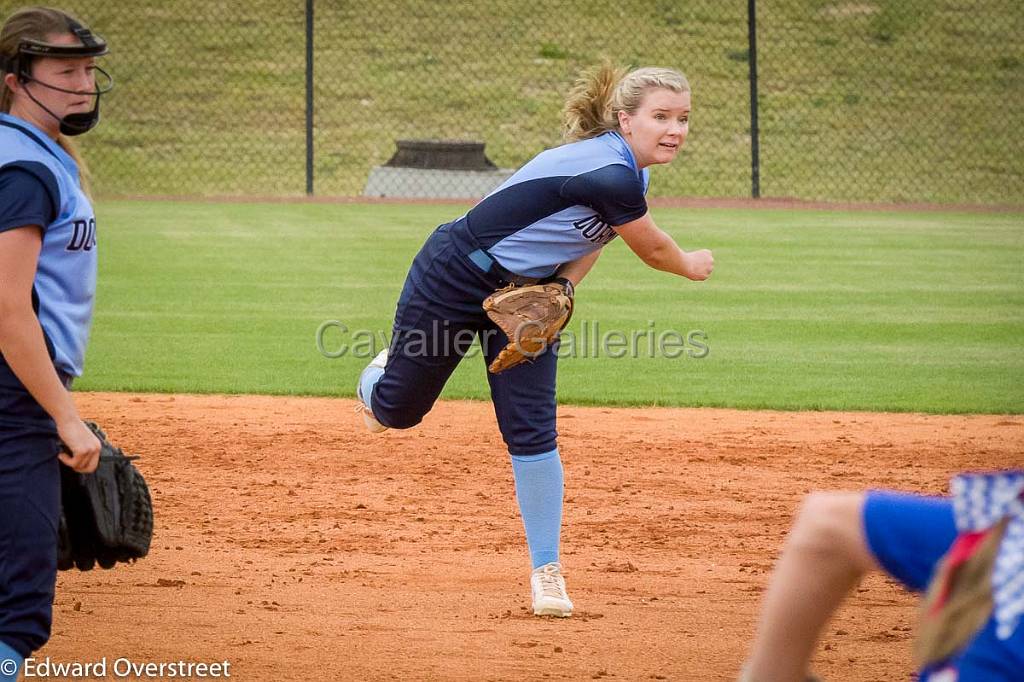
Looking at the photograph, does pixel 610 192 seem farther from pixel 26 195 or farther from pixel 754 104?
pixel 754 104

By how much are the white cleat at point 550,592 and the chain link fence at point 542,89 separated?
16.9 metres

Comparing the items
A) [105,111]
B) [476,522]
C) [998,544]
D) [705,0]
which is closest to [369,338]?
[476,522]

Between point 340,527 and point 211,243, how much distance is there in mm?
9400

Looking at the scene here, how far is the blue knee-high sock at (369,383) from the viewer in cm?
440

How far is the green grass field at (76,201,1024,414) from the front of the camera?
27.5ft

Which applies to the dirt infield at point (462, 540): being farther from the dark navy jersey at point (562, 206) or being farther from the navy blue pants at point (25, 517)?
the dark navy jersey at point (562, 206)

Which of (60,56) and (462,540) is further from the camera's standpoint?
(462,540)

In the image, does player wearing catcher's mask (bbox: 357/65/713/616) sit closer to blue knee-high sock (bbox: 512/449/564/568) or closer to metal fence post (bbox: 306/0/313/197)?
blue knee-high sock (bbox: 512/449/564/568)

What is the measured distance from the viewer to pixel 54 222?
2.75 metres

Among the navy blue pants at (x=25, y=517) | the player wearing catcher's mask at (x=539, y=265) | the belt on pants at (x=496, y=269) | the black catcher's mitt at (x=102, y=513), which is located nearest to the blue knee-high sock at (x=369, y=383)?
the player wearing catcher's mask at (x=539, y=265)

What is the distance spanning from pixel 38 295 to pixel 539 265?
183cm

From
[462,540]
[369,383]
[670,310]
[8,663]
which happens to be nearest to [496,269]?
[369,383]

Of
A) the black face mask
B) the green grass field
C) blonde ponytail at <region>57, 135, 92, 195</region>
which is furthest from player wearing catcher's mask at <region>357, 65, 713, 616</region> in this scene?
the green grass field

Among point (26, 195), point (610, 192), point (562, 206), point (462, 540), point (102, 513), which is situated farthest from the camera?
point (462, 540)
